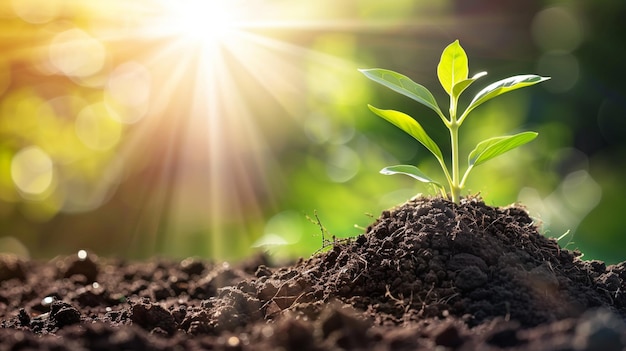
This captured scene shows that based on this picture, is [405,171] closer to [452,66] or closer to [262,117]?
[452,66]

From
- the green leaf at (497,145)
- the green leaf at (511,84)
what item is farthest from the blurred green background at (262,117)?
the green leaf at (511,84)

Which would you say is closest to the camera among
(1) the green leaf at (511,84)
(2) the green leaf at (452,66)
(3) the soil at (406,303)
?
(3) the soil at (406,303)

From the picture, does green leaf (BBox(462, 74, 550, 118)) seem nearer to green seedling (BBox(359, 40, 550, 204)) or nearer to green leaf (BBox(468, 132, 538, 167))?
green seedling (BBox(359, 40, 550, 204))

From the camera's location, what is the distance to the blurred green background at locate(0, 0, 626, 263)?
4.41 metres

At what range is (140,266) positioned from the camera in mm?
2977

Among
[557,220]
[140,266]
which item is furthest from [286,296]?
[557,220]

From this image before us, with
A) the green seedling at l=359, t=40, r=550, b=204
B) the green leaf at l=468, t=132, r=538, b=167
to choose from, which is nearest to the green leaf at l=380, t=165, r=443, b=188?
the green seedling at l=359, t=40, r=550, b=204

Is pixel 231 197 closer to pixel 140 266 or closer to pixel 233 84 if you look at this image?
pixel 233 84

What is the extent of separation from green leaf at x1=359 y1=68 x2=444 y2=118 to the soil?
0.94ft

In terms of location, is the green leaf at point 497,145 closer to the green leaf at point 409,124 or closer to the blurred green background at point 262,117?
the green leaf at point 409,124

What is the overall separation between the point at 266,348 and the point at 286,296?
1.75 ft

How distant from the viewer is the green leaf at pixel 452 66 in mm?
1686

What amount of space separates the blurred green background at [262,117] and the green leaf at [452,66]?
241 cm

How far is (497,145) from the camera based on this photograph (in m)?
1.71
